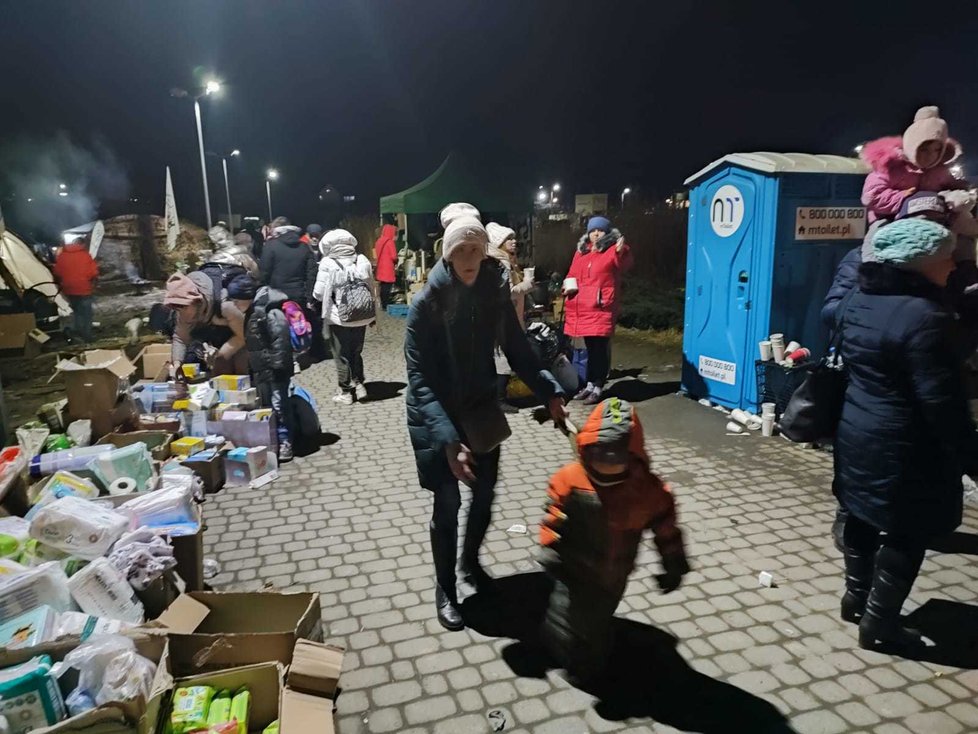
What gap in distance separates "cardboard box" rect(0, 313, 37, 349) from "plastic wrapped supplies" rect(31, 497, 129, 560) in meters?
10.2

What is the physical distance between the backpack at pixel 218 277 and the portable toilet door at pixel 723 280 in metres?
4.75

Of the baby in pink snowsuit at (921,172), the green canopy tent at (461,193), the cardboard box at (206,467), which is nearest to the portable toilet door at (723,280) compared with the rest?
the baby in pink snowsuit at (921,172)

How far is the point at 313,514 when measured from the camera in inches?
195

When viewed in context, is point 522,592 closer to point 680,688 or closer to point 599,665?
point 599,665

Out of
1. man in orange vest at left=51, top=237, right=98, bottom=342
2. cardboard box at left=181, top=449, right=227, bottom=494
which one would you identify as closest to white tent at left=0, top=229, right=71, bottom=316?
man in orange vest at left=51, top=237, right=98, bottom=342

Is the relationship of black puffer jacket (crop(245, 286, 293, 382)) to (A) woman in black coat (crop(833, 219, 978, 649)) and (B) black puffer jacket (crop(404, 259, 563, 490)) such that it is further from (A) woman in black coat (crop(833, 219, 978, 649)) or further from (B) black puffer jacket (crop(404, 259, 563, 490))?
(A) woman in black coat (crop(833, 219, 978, 649))

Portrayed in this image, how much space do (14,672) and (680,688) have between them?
271 cm

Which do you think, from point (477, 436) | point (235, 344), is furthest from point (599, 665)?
point (235, 344)

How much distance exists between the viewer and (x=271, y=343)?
5.81 m

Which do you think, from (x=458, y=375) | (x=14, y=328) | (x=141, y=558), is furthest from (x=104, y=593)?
(x=14, y=328)

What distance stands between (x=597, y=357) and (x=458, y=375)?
15.3 ft

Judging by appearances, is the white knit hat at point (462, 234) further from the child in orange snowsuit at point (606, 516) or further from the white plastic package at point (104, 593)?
the white plastic package at point (104, 593)

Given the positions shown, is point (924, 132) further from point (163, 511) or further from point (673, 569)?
point (163, 511)

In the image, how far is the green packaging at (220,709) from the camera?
104 inches
